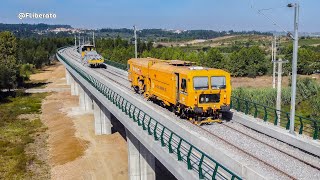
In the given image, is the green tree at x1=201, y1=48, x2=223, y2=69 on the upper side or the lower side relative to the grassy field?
upper

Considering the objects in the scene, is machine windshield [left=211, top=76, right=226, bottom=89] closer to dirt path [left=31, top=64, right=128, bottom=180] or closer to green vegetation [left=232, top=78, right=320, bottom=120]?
dirt path [left=31, top=64, right=128, bottom=180]

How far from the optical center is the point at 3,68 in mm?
84500

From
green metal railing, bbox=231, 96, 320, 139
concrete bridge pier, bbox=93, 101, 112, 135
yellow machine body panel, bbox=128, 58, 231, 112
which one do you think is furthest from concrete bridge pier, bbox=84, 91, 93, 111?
yellow machine body panel, bbox=128, 58, 231, 112

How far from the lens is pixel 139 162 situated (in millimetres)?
30672

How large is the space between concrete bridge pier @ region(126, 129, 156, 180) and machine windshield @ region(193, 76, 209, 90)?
24.0ft

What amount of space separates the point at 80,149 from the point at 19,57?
108 m

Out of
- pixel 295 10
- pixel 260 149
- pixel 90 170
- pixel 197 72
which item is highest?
pixel 295 10

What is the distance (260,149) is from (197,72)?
749 centimetres

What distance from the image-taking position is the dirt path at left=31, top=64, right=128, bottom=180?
39438 millimetres

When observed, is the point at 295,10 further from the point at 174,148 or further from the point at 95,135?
the point at 95,135

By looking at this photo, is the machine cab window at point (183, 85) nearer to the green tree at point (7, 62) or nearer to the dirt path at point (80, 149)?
the dirt path at point (80, 149)

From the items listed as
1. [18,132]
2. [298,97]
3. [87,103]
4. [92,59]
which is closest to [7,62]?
[92,59]

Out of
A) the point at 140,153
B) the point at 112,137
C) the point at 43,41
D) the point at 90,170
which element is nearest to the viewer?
the point at 140,153

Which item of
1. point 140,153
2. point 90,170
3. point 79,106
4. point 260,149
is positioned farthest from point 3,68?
point 260,149
